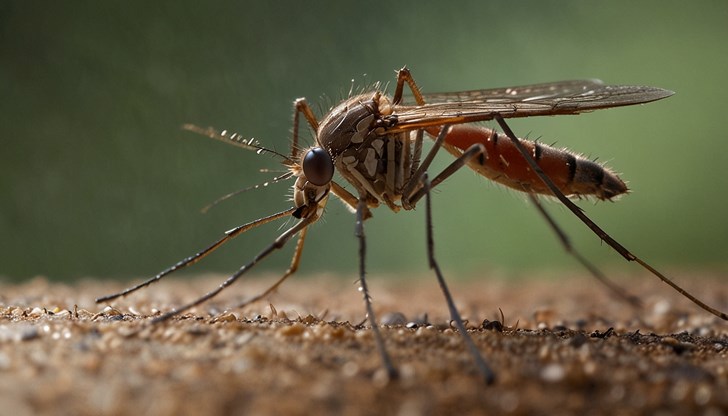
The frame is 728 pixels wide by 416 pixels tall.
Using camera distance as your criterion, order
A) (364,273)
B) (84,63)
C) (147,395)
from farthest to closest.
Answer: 1. (84,63)
2. (364,273)
3. (147,395)

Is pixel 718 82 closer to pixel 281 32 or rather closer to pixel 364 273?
pixel 281 32

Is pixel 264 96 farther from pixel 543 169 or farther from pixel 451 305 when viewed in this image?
pixel 451 305

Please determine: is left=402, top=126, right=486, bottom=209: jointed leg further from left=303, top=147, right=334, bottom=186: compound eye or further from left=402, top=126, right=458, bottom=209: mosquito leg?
left=303, top=147, right=334, bottom=186: compound eye

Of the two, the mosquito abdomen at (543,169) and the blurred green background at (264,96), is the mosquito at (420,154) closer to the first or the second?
the mosquito abdomen at (543,169)

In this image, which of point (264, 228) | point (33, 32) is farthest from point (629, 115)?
point (33, 32)

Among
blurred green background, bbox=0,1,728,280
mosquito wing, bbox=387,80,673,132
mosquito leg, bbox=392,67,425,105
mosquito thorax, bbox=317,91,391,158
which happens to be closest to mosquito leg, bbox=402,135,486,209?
mosquito wing, bbox=387,80,673,132

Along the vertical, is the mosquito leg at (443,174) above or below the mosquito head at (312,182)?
below

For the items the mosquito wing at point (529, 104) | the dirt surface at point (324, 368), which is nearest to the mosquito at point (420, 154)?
the mosquito wing at point (529, 104)
